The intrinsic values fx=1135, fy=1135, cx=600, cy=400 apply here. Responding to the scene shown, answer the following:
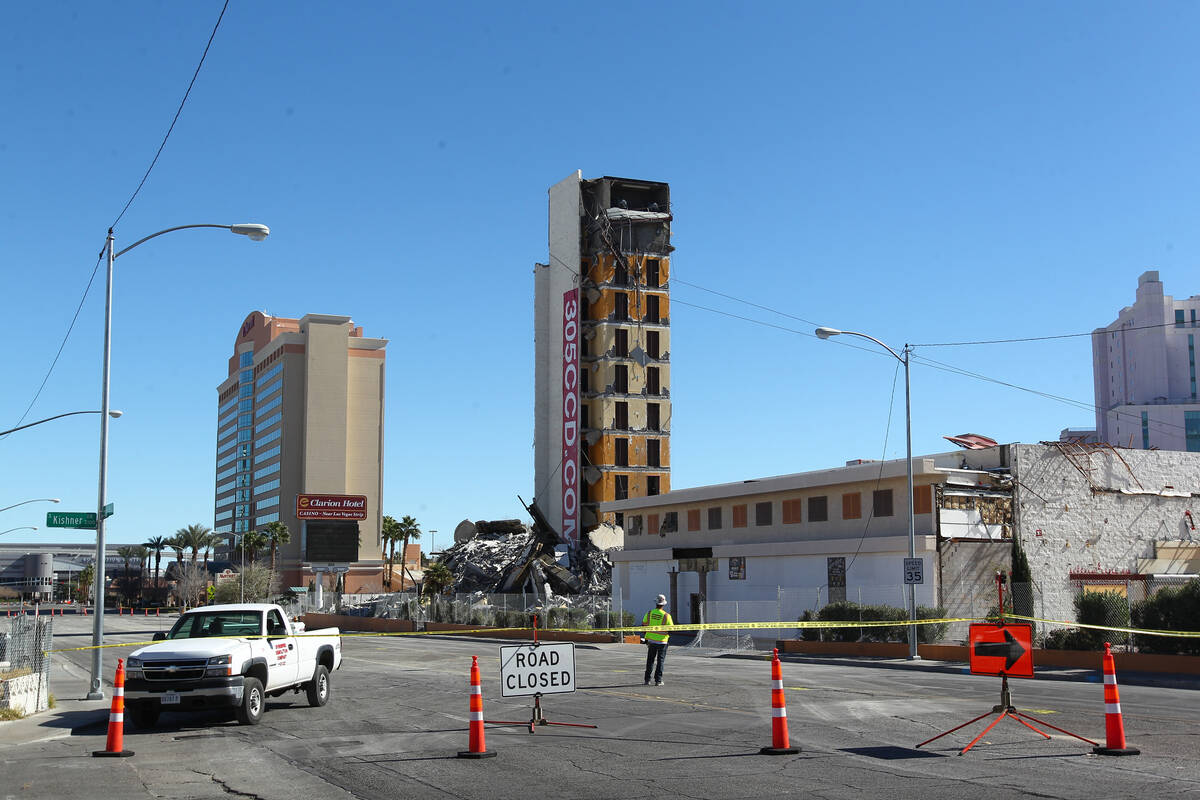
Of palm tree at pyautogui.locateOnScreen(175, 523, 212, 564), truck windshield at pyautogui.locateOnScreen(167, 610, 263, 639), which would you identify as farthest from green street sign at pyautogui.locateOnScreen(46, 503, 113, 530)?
palm tree at pyautogui.locateOnScreen(175, 523, 212, 564)

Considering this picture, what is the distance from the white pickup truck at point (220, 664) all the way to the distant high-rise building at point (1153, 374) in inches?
6317

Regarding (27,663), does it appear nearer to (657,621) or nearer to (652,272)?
(657,621)

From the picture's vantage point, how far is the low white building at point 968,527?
42531 millimetres

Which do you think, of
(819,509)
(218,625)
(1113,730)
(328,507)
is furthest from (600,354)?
(1113,730)

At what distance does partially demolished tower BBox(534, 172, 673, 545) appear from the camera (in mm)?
84438

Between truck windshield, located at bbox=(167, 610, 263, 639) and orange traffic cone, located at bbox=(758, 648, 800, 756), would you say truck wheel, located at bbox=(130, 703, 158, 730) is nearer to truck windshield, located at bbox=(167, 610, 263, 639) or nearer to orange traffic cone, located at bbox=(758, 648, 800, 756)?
truck windshield, located at bbox=(167, 610, 263, 639)

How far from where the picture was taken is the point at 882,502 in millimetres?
44438

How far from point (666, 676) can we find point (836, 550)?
21131 mm

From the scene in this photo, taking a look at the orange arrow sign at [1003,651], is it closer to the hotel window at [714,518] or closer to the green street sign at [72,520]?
the green street sign at [72,520]

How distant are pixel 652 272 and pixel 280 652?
2849 inches

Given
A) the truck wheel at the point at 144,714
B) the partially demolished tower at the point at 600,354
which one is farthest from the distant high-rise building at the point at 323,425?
the truck wheel at the point at 144,714

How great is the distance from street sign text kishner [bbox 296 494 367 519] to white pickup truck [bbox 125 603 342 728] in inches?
3000

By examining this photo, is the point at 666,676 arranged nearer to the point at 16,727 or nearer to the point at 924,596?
the point at 16,727

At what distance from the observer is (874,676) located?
26.1m
